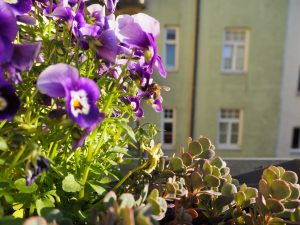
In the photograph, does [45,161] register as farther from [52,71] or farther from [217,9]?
[217,9]

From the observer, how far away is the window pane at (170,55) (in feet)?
17.4

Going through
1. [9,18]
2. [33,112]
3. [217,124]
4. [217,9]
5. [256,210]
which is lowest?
[217,124]

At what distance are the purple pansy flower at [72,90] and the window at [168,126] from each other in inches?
201

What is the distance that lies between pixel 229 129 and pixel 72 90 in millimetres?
5535

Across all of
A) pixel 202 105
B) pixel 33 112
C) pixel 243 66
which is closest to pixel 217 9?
pixel 243 66

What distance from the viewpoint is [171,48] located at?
17.4 feet

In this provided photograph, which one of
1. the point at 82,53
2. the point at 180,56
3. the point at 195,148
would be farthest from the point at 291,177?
the point at 180,56

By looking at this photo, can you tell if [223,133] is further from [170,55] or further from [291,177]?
[291,177]

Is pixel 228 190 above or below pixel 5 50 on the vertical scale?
below

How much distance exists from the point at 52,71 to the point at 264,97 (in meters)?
5.38

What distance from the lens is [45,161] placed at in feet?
1.04

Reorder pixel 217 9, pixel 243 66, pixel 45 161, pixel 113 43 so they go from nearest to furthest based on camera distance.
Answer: pixel 45 161 < pixel 113 43 < pixel 217 9 < pixel 243 66

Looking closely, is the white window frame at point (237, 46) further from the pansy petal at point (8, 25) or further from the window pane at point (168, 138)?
the pansy petal at point (8, 25)

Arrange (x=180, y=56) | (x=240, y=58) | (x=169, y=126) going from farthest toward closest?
(x=169, y=126) → (x=240, y=58) → (x=180, y=56)
